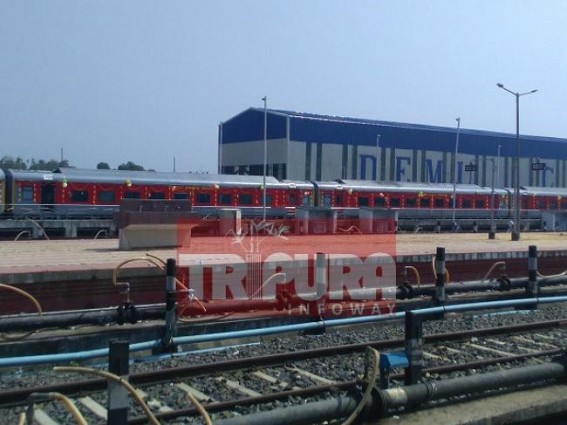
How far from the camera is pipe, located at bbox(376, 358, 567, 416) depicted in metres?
5.92

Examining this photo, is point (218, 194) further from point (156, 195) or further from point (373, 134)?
point (373, 134)

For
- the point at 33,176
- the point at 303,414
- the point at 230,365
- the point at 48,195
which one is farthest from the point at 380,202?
the point at 303,414

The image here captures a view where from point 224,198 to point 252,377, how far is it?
1163 inches

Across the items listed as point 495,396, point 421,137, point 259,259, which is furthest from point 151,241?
point 421,137

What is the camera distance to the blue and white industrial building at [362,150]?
199 feet

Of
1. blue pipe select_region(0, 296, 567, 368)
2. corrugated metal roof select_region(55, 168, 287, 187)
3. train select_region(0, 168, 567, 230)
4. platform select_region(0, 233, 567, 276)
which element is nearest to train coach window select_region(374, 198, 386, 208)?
train select_region(0, 168, 567, 230)

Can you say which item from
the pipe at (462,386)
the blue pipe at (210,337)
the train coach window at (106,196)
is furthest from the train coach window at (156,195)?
the pipe at (462,386)

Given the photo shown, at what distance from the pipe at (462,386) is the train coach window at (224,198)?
3086 cm

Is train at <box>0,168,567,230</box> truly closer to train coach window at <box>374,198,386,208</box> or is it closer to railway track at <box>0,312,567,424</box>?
train coach window at <box>374,198,386,208</box>

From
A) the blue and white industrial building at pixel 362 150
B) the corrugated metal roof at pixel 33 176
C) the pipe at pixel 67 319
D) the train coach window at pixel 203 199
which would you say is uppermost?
the blue and white industrial building at pixel 362 150

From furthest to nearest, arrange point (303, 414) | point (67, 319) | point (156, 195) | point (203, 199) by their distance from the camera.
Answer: point (203, 199) < point (156, 195) < point (67, 319) < point (303, 414)

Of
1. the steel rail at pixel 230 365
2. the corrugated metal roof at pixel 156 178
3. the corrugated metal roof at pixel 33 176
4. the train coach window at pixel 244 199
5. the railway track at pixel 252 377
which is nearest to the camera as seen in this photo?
the railway track at pixel 252 377

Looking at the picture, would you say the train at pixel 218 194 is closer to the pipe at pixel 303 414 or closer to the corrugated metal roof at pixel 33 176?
the corrugated metal roof at pixel 33 176

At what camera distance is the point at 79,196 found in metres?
33.2
